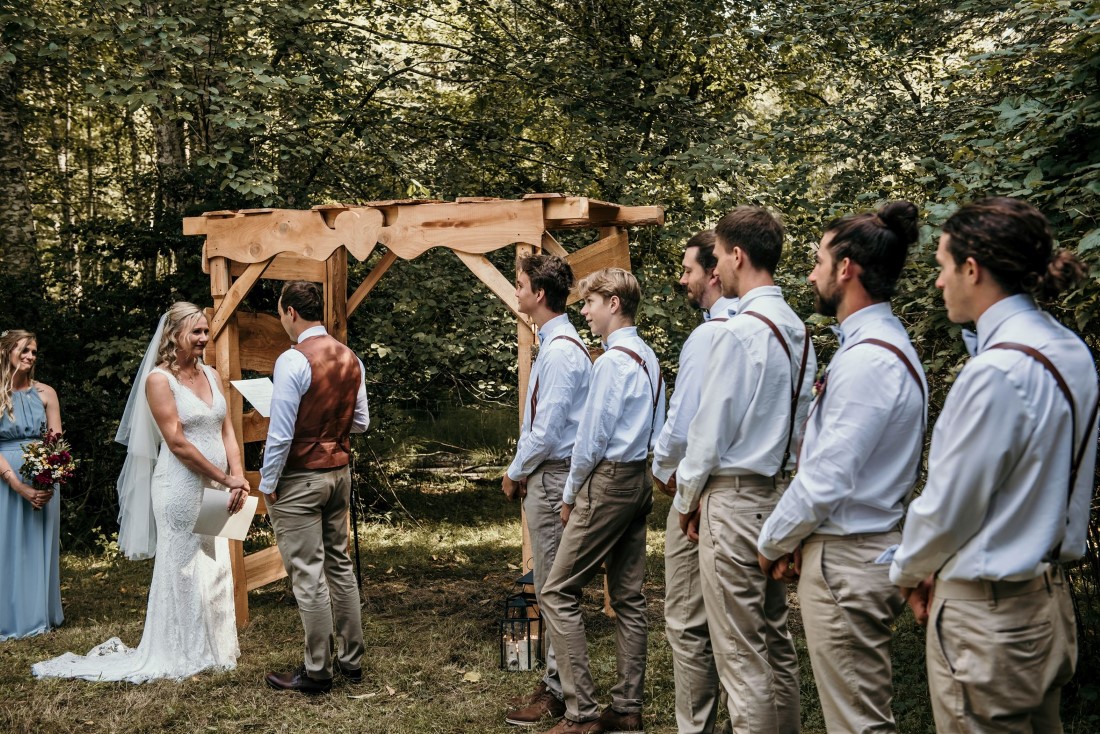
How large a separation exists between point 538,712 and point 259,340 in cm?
346

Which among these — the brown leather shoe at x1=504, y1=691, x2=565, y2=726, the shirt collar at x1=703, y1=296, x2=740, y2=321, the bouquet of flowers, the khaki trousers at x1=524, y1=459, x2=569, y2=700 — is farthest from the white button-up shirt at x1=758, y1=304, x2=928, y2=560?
the bouquet of flowers

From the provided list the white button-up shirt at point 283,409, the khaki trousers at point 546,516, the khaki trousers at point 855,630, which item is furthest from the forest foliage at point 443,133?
the khaki trousers at point 855,630

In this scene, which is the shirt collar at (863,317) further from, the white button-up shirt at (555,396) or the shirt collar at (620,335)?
the white button-up shirt at (555,396)

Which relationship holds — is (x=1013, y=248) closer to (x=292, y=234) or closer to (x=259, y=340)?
(x=292, y=234)

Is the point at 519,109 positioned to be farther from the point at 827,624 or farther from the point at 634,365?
the point at 827,624

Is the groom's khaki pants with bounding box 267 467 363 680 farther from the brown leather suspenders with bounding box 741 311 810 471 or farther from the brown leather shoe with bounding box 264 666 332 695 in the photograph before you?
the brown leather suspenders with bounding box 741 311 810 471

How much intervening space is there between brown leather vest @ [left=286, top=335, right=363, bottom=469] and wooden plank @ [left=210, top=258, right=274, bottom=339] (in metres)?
1.58

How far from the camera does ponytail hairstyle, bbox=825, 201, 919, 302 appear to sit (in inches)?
110

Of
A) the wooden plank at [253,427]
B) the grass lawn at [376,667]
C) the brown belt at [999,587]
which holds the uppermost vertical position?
the brown belt at [999,587]

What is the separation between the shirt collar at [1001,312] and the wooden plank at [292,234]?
13.5 feet

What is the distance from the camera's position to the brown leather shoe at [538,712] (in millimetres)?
4648

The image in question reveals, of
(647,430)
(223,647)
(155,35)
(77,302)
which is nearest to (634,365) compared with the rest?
(647,430)

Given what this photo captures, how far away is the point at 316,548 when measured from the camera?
16.5 ft

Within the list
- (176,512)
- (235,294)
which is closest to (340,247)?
(235,294)
